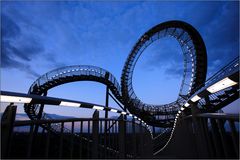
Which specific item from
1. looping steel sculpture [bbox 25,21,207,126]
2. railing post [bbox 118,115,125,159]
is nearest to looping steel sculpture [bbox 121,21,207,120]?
looping steel sculpture [bbox 25,21,207,126]

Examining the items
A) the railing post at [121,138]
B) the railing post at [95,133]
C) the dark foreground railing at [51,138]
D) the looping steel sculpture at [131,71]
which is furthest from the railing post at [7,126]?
the looping steel sculpture at [131,71]

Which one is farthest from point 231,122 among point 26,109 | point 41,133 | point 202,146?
point 26,109

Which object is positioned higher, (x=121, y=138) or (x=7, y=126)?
(x=7, y=126)

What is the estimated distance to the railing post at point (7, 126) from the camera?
1.40m

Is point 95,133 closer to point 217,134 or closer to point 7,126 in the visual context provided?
Result: point 7,126

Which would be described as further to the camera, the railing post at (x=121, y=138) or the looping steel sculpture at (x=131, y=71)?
the looping steel sculpture at (x=131, y=71)

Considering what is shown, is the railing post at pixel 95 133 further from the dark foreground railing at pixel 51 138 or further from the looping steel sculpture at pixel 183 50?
the looping steel sculpture at pixel 183 50

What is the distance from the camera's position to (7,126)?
1.44 metres

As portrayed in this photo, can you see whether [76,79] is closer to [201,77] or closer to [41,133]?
[201,77]

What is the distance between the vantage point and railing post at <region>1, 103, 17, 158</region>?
55.1 inches

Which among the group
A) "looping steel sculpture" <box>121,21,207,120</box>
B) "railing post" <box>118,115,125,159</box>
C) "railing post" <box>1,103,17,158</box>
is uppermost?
"looping steel sculpture" <box>121,21,207,120</box>

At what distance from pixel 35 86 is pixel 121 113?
610 inches

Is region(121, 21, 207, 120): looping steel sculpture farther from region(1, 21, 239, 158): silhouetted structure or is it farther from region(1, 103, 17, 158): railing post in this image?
region(1, 103, 17, 158): railing post

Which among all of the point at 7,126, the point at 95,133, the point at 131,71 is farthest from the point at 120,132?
the point at 131,71
